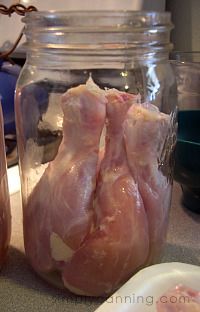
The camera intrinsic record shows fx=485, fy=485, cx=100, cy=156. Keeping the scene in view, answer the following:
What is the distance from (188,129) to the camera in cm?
73

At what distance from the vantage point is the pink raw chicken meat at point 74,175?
45cm

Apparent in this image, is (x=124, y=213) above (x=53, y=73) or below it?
below

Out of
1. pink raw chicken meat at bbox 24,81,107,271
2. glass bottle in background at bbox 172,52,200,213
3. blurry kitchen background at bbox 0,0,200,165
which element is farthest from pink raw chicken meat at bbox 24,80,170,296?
blurry kitchen background at bbox 0,0,200,165

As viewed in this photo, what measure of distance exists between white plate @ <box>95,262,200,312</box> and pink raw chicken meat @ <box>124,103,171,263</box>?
50 mm

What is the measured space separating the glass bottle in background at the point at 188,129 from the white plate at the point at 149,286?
21 centimetres

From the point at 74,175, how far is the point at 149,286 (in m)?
0.12

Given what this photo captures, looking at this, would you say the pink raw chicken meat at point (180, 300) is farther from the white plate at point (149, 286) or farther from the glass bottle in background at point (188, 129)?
the glass bottle in background at point (188, 129)

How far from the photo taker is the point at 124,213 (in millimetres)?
458

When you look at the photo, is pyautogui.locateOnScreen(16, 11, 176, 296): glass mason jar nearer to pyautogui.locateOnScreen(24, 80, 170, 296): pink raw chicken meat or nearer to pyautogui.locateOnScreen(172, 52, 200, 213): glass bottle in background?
pyautogui.locateOnScreen(24, 80, 170, 296): pink raw chicken meat

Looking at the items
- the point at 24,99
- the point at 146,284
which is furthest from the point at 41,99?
the point at 146,284

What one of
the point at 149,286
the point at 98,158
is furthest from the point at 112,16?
the point at 149,286

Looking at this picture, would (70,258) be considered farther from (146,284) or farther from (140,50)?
(140,50)

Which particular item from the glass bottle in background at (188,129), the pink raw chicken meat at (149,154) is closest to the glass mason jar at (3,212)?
the pink raw chicken meat at (149,154)

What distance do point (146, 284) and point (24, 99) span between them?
231 mm
